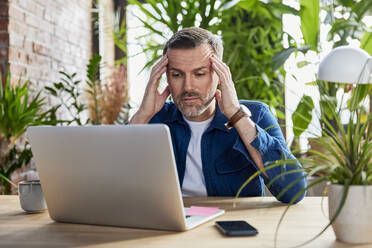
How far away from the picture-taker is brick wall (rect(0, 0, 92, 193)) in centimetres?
291

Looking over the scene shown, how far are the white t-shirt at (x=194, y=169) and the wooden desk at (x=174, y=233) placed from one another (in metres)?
0.50

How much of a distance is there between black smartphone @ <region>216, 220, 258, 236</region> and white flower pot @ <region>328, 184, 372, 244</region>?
0.20 meters

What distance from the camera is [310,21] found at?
2.91m

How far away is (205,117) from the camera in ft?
6.75

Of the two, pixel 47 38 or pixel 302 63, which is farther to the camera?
pixel 47 38

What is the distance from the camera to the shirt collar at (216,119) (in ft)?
6.43

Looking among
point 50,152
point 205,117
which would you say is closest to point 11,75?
point 205,117

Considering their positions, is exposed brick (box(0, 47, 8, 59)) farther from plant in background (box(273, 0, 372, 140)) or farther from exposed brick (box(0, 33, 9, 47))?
plant in background (box(273, 0, 372, 140))

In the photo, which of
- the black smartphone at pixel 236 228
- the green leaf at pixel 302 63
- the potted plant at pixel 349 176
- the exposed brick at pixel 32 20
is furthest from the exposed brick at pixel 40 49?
the potted plant at pixel 349 176

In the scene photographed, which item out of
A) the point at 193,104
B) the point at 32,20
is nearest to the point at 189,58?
the point at 193,104

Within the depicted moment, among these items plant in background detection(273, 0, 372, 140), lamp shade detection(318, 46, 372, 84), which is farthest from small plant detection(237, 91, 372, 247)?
plant in background detection(273, 0, 372, 140)

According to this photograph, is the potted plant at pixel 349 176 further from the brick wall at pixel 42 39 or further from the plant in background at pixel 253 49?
the plant in background at pixel 253 49

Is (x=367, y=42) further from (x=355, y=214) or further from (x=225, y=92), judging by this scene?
(x=355, y=214)

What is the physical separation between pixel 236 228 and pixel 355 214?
0.28 metres
